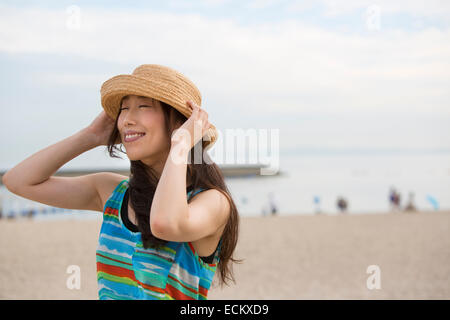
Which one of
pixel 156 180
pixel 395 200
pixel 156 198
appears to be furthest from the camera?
pixel 395 200

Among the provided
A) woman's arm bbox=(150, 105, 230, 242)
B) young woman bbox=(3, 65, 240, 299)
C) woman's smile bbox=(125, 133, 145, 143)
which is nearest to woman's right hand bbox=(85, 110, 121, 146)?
young woman bbox=(3, 65, 240, 299)

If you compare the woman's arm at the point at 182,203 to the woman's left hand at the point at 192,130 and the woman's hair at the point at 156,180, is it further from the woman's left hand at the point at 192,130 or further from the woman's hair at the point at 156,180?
the woman's hair at the point at 156,180

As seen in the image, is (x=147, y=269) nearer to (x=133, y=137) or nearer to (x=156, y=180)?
(x=156, y=180)

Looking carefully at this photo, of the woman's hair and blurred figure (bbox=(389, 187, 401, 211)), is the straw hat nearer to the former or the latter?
the woman's hair

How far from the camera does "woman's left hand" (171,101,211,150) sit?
193 centimetres

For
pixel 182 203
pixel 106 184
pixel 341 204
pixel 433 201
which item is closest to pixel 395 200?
pixel 341 204

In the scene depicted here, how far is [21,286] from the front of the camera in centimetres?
862

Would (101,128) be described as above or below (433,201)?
below

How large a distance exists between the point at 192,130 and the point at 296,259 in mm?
9224

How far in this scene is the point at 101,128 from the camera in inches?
96.5

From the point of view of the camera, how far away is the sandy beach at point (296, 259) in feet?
27.2

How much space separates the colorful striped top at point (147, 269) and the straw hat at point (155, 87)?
41 cm

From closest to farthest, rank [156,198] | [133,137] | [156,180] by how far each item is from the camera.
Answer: [156,198] → [133,137] → [156,180]
